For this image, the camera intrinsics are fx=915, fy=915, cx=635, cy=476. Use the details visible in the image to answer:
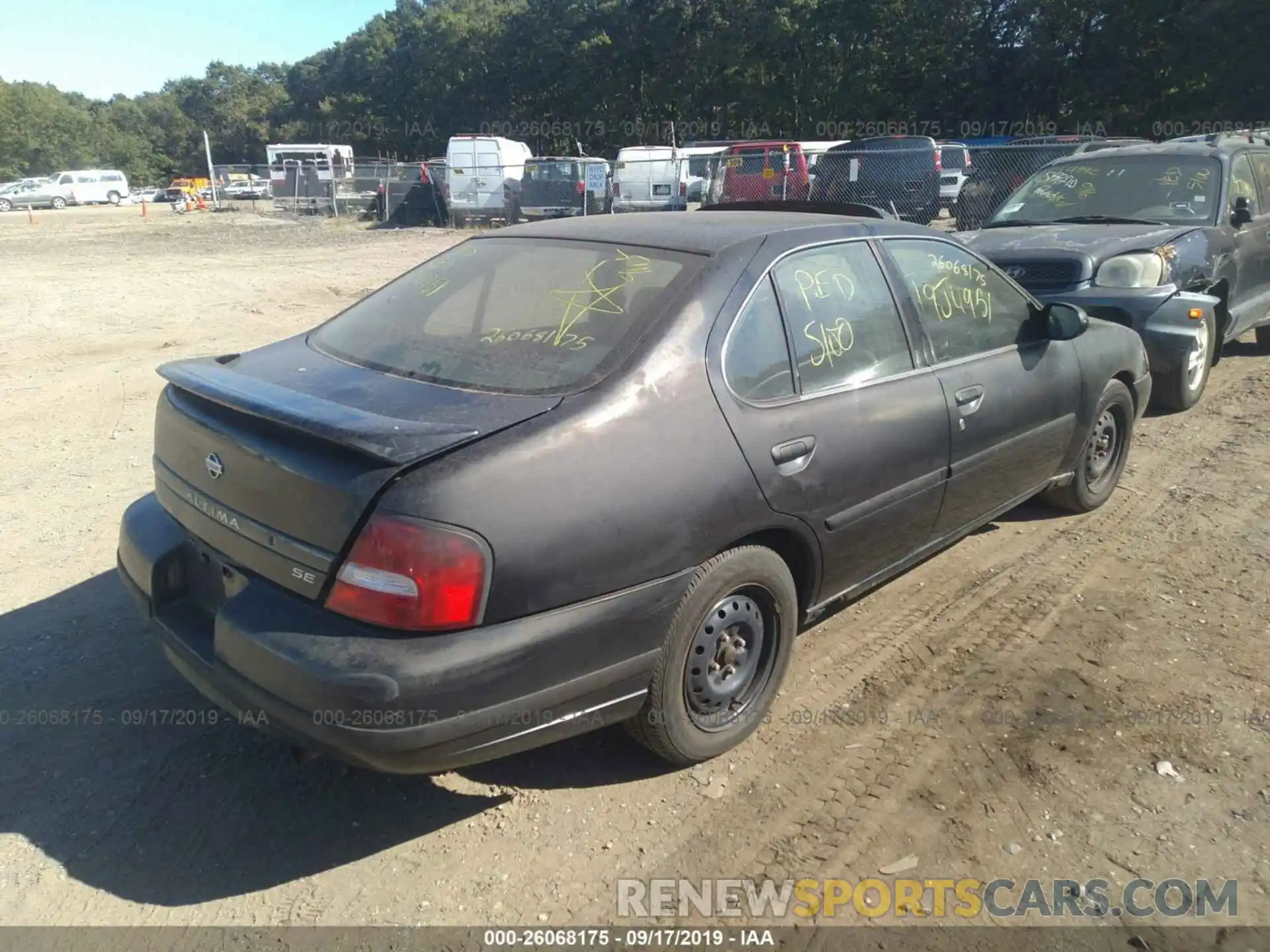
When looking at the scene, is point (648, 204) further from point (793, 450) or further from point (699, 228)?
point (793, 450)

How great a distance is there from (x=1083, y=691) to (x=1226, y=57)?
1353 inches

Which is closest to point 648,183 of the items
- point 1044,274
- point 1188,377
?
point 1044,274

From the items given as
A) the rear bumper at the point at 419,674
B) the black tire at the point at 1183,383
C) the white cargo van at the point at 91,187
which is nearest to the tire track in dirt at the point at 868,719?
the rear bumper at the point at 419,674

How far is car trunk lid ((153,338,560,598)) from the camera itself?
2.36m

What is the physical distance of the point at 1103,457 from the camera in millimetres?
5078

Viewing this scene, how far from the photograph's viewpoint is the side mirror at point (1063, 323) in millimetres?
4156

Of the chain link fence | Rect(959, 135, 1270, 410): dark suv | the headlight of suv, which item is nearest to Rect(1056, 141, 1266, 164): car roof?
Rect(959, 135, 1270, 410): dark suv

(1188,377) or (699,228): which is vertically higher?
(699,228)

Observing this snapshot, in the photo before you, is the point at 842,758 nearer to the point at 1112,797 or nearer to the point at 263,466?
the point at 1112,797

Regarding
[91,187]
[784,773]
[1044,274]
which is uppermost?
[91,187]

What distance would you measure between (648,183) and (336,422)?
2191 centimetres

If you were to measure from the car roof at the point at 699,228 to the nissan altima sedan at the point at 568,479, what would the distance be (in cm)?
2

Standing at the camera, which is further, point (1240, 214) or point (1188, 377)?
point (1240, 214)

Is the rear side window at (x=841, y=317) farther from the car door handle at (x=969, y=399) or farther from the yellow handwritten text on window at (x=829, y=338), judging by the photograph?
the car door handle at (x=969, y=399)
